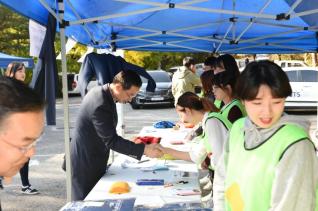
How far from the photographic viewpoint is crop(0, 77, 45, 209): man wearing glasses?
3.12 ft

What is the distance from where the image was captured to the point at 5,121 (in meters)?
0.96

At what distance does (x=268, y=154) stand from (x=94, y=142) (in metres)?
1.97

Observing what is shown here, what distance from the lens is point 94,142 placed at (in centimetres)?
327

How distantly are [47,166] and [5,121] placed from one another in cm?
599

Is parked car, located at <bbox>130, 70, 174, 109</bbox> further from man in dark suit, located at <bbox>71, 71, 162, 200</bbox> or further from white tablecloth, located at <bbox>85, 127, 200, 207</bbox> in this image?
man in dark suit, located at <bbox>71, 71, 162, 200</bbox>

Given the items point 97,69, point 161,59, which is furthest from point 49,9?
point 161,59

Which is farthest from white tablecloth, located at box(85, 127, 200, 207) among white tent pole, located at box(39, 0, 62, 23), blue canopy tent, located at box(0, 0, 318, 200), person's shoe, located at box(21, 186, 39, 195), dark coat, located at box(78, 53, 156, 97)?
person's shoe, located at box(21, 186, 39, 195)

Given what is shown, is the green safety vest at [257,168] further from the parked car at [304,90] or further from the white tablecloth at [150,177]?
the parked car at [304,90]

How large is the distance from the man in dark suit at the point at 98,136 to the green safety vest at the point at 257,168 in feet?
5.27

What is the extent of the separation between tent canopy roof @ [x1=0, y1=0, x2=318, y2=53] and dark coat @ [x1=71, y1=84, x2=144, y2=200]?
A: 636 mm

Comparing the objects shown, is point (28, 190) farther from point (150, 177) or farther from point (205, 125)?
point (205, 125)

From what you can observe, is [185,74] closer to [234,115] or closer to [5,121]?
[234,115]

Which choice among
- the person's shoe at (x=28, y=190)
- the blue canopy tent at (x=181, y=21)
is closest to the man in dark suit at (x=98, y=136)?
the blue canopy tent at (x=181, y=21)

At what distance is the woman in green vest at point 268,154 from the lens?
1462 mm
